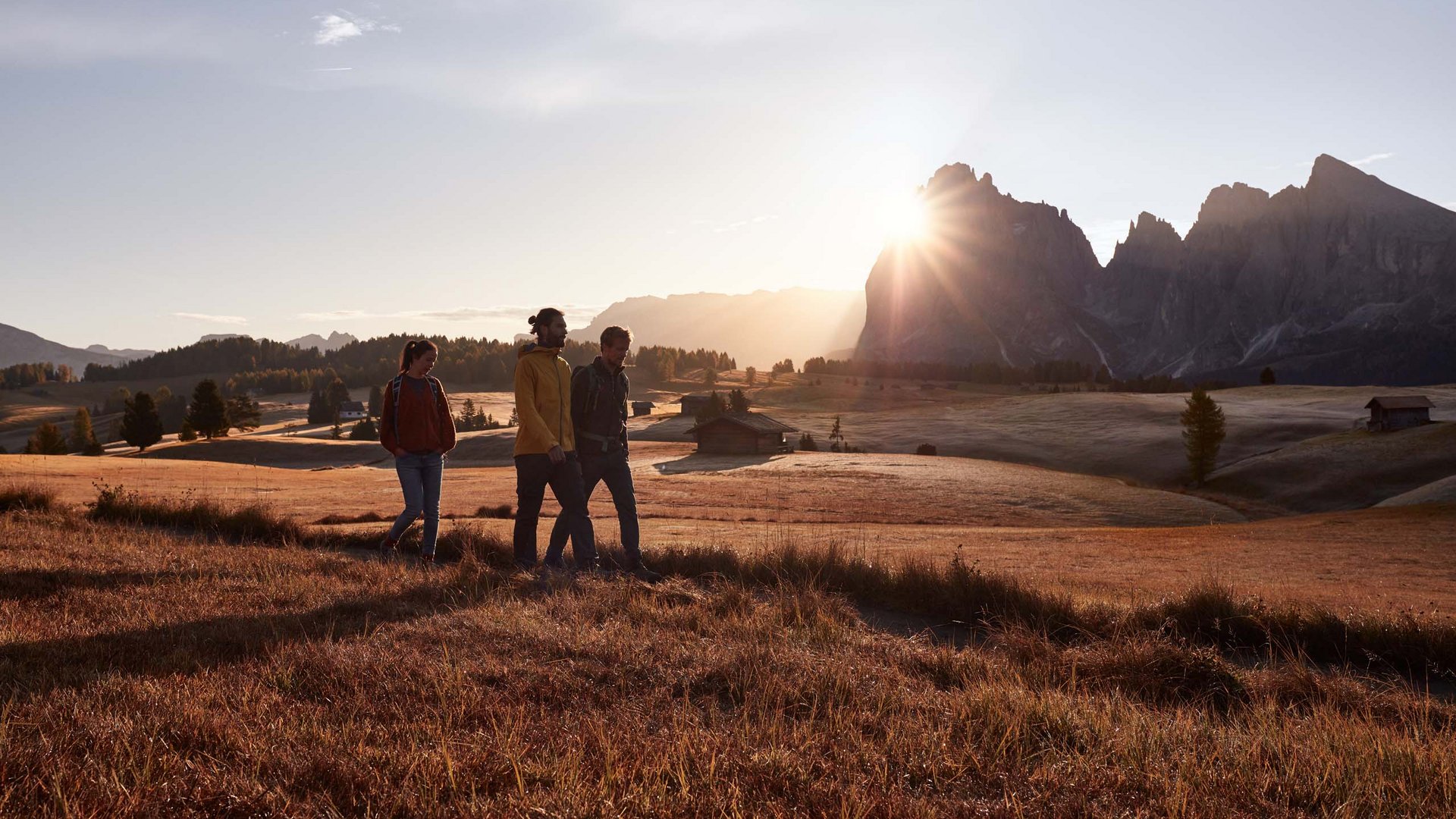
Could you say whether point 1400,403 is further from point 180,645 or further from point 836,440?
point 180,645

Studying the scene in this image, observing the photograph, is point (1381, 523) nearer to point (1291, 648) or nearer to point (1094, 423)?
point (1291, 648)

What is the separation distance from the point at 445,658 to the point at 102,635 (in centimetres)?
210

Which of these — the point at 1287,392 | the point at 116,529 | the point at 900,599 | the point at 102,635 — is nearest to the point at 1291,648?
the point at 900,599

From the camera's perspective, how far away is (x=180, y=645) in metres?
4.77

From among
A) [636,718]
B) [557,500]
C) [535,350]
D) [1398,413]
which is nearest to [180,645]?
[636,718]

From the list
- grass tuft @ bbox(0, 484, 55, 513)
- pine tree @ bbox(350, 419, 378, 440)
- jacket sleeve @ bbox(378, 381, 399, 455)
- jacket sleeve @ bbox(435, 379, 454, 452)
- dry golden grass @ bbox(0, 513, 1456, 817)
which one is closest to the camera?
dry golden grass @ bbox(0, 513, 1456, 817)

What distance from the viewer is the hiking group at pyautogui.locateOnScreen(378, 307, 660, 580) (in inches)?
331

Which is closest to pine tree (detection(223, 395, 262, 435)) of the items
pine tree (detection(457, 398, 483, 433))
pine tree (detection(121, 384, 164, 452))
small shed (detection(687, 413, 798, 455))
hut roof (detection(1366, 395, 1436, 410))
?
pine tree (detection(121, 384, 164, 452))

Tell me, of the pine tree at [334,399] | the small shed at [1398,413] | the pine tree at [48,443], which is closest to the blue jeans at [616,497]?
the small shed at [1398,413]

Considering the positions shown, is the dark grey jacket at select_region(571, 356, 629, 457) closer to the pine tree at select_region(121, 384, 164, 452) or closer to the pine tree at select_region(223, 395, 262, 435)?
the pine tree at select_region(121, 384, 164, 452)

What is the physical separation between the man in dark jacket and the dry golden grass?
2354 mm

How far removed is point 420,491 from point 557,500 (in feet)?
6.97

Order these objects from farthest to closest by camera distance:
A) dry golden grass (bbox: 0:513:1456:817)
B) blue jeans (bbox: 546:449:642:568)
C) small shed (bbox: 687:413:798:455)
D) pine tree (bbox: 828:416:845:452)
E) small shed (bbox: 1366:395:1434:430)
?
pine tree (bbox: 828:416:845:452) < small shed (bbox: 1366:395:1434:430) < small shed (bbox: 687:413:798:455) < blue jeans (bbox: 546:449:642:568) < dry golden grass (bbox: 0:513:1456:817)

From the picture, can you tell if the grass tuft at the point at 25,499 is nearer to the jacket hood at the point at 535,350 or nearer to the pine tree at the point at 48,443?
the jacket hood at the point at 535,350
